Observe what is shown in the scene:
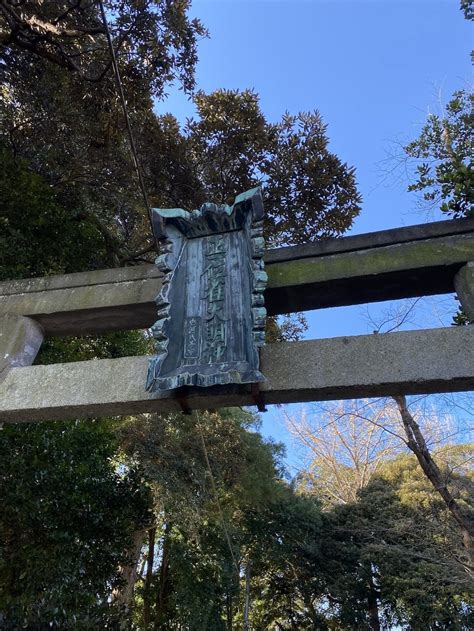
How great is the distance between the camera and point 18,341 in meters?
3.14

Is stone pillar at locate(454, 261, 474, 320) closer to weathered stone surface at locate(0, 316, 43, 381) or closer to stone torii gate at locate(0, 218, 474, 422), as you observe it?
stone torii gate at locate(0, 218, 474, 422)

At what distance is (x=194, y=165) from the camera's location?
644cm

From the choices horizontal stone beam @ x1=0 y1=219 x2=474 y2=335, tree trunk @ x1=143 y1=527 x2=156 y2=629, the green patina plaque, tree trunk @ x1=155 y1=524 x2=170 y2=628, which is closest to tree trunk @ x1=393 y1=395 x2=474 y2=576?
horizontal stone beam @ x1=0 y1=219 x2=474 y2=335

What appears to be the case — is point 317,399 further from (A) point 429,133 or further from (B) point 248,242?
(A) point 429,133

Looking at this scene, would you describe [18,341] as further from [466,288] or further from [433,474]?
[433,474]

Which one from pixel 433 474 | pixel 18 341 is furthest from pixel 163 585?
pixel 18 341

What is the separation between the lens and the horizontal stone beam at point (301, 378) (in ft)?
7.50

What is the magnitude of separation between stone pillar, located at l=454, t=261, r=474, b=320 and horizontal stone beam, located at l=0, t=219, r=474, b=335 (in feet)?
0.16

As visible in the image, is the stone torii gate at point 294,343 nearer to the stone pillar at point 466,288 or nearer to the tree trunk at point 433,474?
the stone pillar at point 466,288

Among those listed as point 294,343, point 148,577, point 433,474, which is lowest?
point 294,343

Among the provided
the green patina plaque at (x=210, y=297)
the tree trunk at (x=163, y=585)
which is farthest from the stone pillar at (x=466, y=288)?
the tree trunk at (x=163, y=585)

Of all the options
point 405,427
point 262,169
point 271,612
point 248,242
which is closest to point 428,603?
point 271,612

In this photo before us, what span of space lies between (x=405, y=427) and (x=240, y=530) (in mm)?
5796

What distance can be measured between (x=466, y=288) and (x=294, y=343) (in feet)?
3.45
